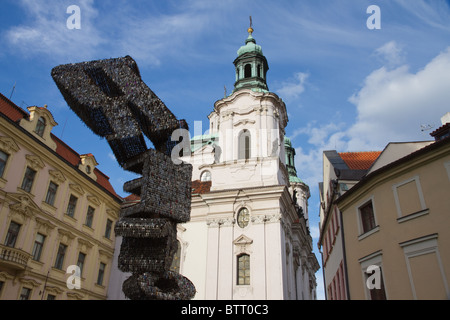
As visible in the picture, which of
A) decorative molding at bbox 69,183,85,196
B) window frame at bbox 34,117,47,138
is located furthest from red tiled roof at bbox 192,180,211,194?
window frame at bbox 34,117,47,138

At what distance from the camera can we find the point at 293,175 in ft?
160

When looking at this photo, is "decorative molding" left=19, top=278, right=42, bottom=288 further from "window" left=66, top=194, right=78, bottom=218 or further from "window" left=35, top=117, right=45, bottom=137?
"window" left=35, top=117, right=45, bottom=137

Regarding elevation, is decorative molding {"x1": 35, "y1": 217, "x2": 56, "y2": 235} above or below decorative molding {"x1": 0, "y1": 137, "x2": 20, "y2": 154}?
below

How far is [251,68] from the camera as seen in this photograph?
1236 inches

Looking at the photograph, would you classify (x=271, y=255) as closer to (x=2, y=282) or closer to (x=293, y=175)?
(x=2, y=282)

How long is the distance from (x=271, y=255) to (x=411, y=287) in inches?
459

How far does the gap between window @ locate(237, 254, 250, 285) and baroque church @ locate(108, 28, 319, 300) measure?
2 cm

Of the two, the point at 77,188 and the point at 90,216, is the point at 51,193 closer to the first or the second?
the point at 77,188

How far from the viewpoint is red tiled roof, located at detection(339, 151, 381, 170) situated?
58.2ft

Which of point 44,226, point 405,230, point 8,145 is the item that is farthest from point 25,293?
point 405,230

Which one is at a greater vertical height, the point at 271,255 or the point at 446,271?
the point at 271,255

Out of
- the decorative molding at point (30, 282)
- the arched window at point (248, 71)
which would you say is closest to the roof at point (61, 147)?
the decorative molding at point (30, 282)

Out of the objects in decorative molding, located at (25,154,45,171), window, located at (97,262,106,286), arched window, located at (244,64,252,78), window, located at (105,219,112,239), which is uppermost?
arched window, located at (244,64,252,78)

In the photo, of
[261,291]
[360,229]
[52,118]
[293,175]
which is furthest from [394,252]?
[293,175]
